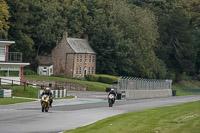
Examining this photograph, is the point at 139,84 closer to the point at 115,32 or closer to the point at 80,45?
the point at 80,45

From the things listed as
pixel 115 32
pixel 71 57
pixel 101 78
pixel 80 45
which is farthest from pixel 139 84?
pixel 115 32

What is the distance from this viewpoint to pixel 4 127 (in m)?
21.3

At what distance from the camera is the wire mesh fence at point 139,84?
6003 cm

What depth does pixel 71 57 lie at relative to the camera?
304 ft

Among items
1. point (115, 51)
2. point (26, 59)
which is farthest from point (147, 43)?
point (26, 59)

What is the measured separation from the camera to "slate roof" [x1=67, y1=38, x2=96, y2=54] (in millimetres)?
92706

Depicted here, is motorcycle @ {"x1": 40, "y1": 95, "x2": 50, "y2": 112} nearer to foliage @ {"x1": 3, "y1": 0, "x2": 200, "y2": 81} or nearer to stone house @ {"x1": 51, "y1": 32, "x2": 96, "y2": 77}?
foliage @ {"x1": 3, "y1": 0, "x2": 200, "y2": 81}

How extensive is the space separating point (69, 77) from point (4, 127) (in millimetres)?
70236

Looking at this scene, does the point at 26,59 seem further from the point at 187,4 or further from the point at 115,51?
the point at 187,4

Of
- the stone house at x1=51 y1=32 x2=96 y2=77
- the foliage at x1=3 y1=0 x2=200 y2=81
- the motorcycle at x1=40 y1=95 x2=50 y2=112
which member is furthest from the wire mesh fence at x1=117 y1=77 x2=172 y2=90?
the motorcycle at x1=40 y1=95 x2=50 y2=112

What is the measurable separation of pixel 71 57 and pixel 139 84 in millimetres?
29942

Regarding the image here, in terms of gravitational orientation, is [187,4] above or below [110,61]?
above

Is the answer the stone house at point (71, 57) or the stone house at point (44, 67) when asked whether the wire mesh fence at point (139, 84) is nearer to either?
the stone house at point (71, 57)

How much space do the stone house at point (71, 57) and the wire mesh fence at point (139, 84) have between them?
20.9 metres
